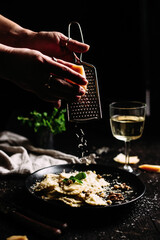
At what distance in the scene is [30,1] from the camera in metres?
3.64

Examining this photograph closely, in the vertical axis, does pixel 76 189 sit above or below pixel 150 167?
above

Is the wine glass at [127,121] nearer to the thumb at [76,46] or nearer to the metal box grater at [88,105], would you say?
the metal box grater at [88,105]

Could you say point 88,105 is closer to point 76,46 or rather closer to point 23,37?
point 76,46

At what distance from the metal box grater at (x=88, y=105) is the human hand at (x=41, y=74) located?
290mm

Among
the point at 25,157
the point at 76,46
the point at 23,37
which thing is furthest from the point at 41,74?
the point at 25,157

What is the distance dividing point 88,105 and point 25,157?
2.08ft

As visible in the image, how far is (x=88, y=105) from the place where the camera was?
2154 millimetres

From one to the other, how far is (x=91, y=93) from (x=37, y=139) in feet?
2.58

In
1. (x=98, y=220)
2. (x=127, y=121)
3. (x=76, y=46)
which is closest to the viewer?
(x=98, y=220)

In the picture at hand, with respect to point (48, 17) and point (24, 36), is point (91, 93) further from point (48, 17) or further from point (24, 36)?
point (48, 17)

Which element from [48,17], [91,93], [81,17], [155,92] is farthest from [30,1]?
[91,93]

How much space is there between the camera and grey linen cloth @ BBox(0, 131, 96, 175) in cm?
226

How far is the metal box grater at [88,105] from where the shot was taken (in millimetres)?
2088

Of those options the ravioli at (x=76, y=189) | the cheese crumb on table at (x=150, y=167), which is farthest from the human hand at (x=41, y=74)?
the cheese crumb on table at (x=150, y=167)
